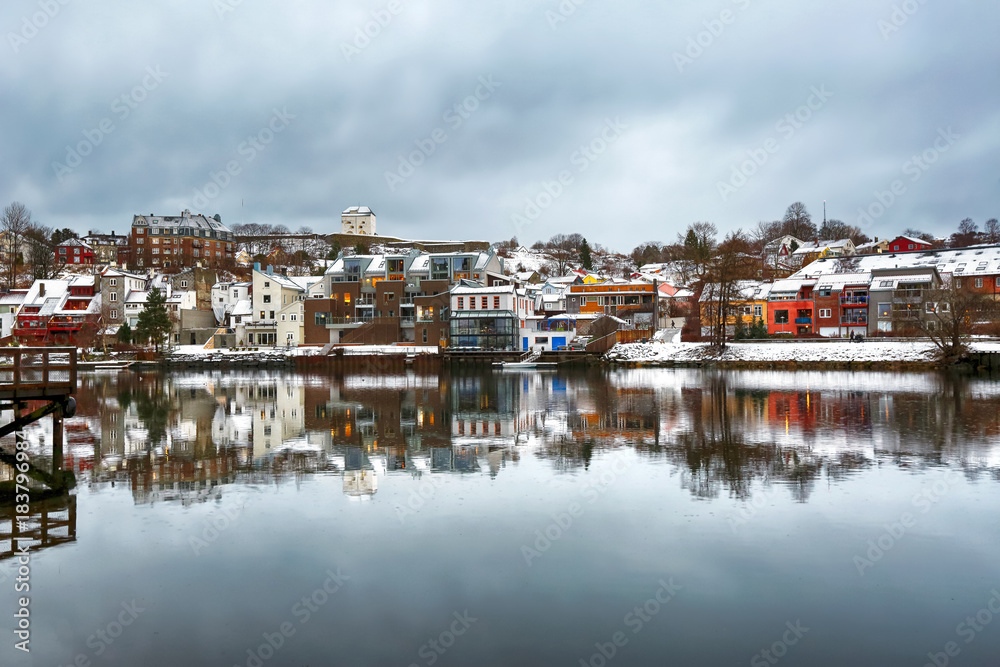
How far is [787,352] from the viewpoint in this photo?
54.2 m

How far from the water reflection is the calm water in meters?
0.15

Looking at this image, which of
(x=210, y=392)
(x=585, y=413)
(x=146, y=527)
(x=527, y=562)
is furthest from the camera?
(x=210, y=392)

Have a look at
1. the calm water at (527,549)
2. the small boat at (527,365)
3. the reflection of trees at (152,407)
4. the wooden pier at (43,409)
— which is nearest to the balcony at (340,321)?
the small boat at (527,365)

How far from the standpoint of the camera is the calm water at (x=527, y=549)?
700cm

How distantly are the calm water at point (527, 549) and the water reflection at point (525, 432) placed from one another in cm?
15

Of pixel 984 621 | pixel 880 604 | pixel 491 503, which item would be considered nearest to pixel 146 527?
pixel 491 503

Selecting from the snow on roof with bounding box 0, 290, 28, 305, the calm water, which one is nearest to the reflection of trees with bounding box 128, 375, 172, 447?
the calm water

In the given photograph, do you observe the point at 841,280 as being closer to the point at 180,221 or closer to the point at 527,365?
the point at 527,365

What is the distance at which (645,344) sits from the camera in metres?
61.1

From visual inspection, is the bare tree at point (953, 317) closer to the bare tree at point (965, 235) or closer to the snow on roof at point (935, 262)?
the snow on roof at point (935, 262)

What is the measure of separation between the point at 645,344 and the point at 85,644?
56.6 meters

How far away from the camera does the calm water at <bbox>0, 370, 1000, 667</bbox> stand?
23.0ft

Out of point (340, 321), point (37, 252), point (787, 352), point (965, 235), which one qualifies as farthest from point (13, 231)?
point (965, 235)

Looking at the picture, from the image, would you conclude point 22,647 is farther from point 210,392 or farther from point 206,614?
point 210,392
